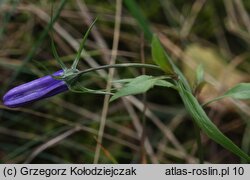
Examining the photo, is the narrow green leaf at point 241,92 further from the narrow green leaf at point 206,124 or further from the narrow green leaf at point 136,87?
the narrow green leaf at point 136,87

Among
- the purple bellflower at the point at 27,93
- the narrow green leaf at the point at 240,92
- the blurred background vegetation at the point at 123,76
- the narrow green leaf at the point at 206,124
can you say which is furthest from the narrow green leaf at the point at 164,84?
the blurred background vegetation at the point at 123,76

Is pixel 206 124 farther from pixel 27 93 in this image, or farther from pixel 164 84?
pixel 27 93


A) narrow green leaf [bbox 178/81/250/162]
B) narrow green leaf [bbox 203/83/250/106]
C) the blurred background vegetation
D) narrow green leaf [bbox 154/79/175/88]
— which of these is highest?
the blurred background vegetation

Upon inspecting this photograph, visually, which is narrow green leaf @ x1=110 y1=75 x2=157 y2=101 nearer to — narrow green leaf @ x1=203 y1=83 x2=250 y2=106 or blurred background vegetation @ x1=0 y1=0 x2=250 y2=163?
narrow green leaf @ x1=203 y1=83 x2=250 y2=106

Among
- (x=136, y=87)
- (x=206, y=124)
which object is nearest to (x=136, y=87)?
(x=136, y=87)

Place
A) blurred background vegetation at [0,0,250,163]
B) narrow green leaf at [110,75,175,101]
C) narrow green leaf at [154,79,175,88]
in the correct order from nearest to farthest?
narrow green leaf at [110,75,175,101] < narrow green leaf at [154,79,175,88] < blurred background vegetation at [0,0,250,163]

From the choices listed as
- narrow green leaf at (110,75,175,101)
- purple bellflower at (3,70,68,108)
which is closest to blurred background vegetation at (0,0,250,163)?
purple bellflower at (3,70,68,108)

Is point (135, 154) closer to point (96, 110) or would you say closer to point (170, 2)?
point (96, 110)
